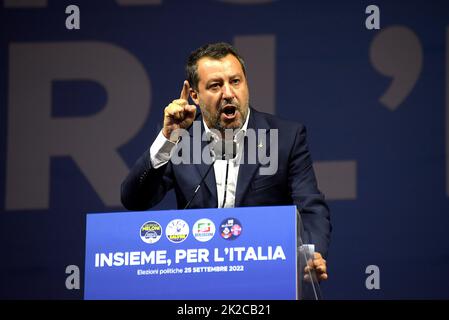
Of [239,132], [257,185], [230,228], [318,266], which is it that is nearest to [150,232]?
[230,228]

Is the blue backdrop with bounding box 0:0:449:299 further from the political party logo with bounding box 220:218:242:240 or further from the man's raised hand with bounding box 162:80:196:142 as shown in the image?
the political party logo with bounding box 220:218:242:240

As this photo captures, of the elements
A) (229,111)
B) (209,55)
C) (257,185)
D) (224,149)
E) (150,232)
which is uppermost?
(209,55)

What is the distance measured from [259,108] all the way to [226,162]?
3.43 ft

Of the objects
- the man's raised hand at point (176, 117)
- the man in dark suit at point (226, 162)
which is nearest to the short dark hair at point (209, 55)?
the man in dark suit at point (226, 162)

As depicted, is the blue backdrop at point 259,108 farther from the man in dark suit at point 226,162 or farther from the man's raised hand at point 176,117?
the man's raised hand at point 176,117

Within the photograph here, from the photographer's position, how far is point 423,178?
13.6 ft

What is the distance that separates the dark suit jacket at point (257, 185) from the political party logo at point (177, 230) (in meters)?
0.63

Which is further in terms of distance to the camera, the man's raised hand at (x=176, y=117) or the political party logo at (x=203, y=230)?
the man's raised hand at (x=176, y=117)

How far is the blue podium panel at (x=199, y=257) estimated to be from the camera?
2.45 meters

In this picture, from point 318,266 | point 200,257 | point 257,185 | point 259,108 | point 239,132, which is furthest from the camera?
point 259,108

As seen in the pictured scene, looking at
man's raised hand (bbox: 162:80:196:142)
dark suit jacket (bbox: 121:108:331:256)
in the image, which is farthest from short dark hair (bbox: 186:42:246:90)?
man's raised hand (bbox: 162:80:196:142)

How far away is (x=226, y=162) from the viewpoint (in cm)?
328

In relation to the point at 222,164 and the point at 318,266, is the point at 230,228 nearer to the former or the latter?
the point at 318,266
